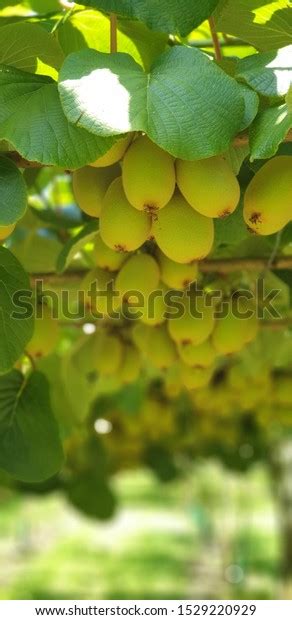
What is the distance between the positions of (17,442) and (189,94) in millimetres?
739

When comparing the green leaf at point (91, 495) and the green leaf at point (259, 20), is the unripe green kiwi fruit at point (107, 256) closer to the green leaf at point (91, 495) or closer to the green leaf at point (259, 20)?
the green leaf at point (259, 20)

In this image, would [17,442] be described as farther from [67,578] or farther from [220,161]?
[67,578]

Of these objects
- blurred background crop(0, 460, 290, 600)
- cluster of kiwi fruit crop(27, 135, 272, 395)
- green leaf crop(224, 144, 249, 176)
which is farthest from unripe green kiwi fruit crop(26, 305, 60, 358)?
blurred background crop(0, 460, 290, 600)

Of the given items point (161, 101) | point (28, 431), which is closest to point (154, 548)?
point (28, 431)

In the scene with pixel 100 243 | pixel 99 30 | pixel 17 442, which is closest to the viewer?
pixel 99 30

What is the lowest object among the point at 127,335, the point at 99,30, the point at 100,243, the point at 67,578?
the point at 67,578

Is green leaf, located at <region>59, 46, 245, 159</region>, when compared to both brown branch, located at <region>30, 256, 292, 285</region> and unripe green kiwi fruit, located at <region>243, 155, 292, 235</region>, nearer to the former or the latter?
unripe green kiwi fruit, located at <region>243, 155, 292, 235</region>

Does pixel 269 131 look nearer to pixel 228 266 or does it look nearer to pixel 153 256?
pixel 153 256

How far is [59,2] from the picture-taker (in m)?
1.29

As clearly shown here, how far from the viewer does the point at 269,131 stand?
83 centimetres

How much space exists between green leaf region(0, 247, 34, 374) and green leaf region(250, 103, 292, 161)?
0.38 m

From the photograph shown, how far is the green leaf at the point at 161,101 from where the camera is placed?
0.80 meters

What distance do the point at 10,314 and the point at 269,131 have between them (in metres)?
0.44

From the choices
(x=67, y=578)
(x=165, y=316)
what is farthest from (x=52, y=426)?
(x=67, y=578)
